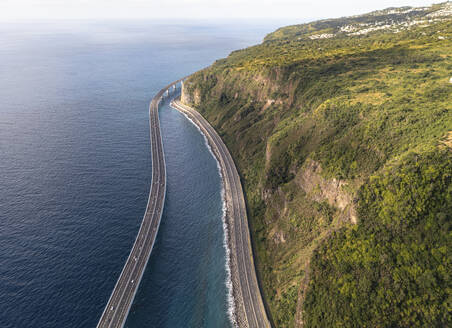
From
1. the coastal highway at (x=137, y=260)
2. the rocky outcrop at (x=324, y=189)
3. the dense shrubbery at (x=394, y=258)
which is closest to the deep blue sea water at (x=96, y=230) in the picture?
the coastal highway at (x=137, y=260)

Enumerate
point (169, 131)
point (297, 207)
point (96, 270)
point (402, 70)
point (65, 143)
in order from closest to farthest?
point (96, 270)
point (297, 207)
point (402, 70)
point (65, 143)
point (169, 131)

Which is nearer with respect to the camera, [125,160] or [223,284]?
[223,284]

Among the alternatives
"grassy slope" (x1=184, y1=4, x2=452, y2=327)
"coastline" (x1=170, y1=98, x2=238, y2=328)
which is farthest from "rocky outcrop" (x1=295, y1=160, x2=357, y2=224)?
"coastline" (x1=170, y1=98, x2=238, y2=328)

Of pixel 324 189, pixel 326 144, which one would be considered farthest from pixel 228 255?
pixel 326 144

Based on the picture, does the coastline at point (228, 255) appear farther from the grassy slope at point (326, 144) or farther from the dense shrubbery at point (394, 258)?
the dense shrubbery at point (394, 258)

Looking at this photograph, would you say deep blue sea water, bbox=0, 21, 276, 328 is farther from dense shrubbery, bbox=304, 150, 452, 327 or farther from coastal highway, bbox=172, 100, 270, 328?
dense shrubbery, bbox=304, 150, 452, 327

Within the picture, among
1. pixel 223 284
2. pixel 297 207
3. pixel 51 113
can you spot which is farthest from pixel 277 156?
pixel 51 113

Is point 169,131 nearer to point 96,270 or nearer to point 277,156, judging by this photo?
point 277,156
